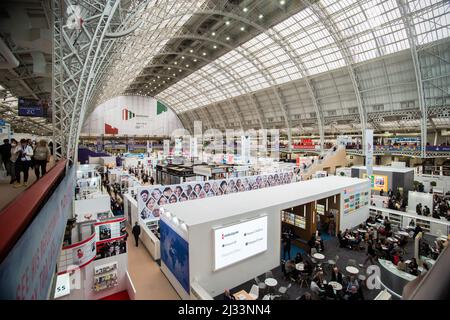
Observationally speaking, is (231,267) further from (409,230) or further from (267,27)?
(267,27)

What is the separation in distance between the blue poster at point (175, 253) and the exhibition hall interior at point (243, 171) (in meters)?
0.09

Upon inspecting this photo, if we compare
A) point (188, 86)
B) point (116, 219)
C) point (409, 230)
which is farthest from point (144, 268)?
point (188, 86)

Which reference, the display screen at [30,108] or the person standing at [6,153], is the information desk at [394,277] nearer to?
the person standing at [6,153]

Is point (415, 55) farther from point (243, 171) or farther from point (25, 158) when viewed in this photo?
point (25, 158)

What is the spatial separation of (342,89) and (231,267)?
89.0ft

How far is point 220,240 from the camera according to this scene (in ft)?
22.8

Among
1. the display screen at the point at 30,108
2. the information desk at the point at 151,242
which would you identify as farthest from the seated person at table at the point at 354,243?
the display screen at the point at 30,108

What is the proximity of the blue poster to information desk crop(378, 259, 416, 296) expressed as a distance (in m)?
7.07

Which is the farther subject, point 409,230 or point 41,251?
point 409,230

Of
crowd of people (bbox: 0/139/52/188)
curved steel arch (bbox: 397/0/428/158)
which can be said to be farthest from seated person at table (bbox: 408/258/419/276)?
curved steel arch (bbox: 397/0/428/158)

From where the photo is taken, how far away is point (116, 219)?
9438mm

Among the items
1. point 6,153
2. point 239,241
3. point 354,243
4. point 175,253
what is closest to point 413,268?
point 354,243

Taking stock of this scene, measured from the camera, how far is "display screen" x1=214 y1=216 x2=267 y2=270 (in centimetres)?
695
